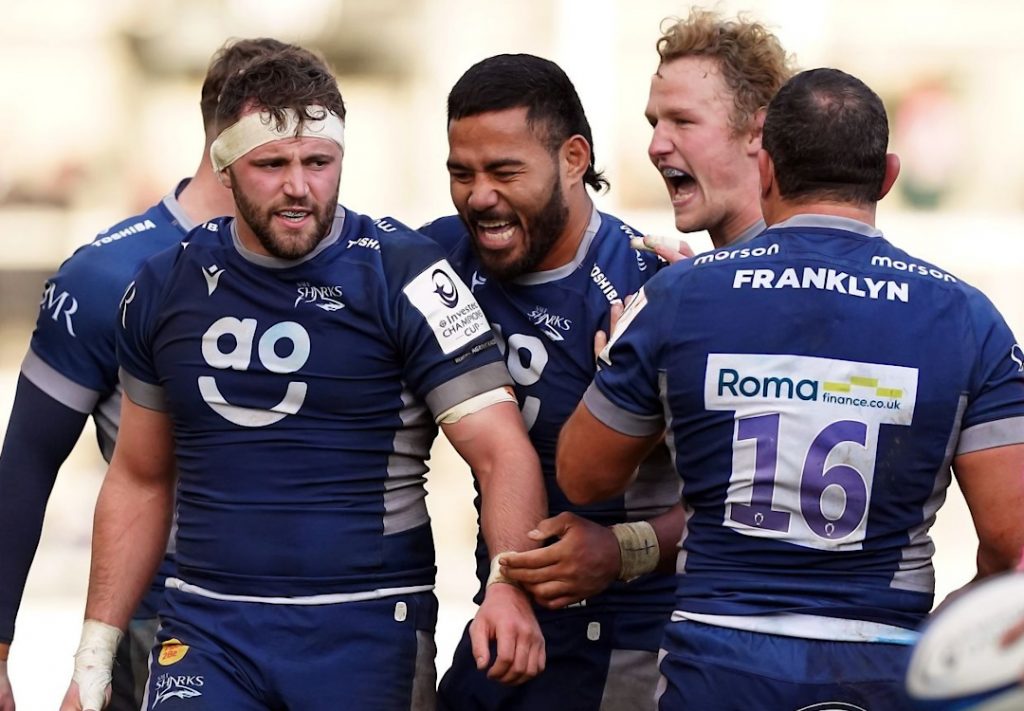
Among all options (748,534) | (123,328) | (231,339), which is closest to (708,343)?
(748,534)

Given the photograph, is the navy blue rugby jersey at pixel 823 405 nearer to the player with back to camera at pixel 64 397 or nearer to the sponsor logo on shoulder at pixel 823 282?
the sponsor logo on shoulder at pixel 823 282

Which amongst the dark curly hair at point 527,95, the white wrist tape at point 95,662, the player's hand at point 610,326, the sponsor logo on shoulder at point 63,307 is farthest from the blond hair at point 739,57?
the white wrist tape at point 95,662

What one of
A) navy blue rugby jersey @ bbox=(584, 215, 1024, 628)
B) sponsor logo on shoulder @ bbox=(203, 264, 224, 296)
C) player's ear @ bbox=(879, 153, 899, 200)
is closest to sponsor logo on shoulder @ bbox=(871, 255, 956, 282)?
navy blue rugby jersey @ bbox=(584, 215, 1024, 628)

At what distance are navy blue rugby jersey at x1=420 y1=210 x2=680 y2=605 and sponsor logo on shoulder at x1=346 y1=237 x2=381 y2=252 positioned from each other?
289 mm

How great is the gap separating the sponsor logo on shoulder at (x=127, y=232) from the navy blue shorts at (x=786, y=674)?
1926 millimetres

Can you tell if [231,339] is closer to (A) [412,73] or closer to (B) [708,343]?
(B) [708,343]

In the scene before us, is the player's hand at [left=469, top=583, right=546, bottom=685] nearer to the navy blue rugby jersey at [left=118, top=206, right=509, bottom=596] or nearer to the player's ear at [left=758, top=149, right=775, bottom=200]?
the navy blue rugby jersey at [left=118, top=206, right=509, bottom=596]

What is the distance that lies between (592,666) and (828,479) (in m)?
0.96

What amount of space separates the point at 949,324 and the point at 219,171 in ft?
5.42

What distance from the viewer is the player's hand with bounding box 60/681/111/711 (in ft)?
12.4

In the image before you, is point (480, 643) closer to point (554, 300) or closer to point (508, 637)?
point (508, 637)

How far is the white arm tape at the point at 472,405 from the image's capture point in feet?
11.7

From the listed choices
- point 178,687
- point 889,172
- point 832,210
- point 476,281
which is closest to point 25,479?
point 178,687

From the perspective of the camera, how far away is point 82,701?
3.80 meters
